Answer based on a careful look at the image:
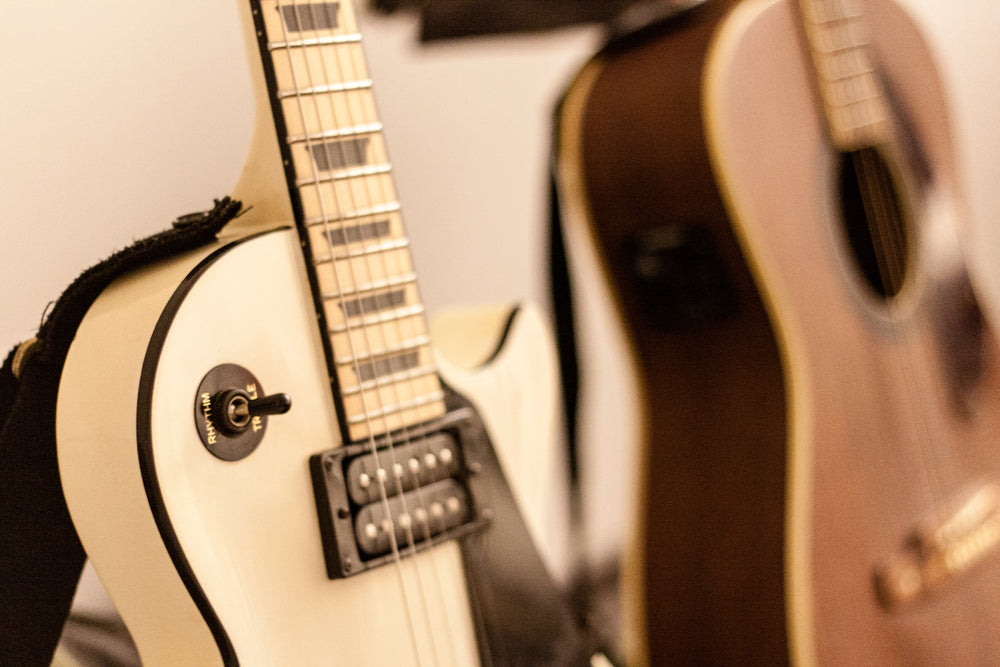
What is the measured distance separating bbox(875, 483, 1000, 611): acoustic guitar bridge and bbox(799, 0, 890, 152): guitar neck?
1.09 ft

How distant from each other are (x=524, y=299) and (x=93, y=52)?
0.49 meters

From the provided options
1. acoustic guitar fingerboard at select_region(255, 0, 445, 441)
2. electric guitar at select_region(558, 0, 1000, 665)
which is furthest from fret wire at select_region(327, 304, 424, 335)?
electric guitar at select_region(558, 0, 1000, 665)

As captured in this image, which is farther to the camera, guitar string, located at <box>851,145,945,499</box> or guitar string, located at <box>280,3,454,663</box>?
guitar string, located at <box>851,145,945,499</box>

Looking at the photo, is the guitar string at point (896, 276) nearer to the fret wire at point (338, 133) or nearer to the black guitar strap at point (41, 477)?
the fret wire at point (338, 133)

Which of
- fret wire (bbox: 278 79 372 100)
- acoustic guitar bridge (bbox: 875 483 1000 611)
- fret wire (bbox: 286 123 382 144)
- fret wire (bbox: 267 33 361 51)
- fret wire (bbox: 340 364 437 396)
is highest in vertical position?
fret wire (bbox: 267 33 361 51)

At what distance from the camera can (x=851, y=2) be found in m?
0.65

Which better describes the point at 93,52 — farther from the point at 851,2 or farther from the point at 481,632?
the point at 851,2

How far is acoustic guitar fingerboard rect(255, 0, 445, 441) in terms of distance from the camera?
464 mm

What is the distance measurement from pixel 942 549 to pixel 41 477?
2.23 feet

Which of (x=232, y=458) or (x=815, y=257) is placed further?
(x=815, y=257)

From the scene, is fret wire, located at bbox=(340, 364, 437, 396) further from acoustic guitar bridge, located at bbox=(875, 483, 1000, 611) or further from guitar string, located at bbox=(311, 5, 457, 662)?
acoustic guitar bridge, located at bbox=(875, 483, 1000, 611)

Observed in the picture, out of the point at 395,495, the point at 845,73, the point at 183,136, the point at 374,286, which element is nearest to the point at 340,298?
the point at 374,286

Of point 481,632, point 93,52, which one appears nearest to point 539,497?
point 481,632

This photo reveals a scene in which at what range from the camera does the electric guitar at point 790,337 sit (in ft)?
1.87
